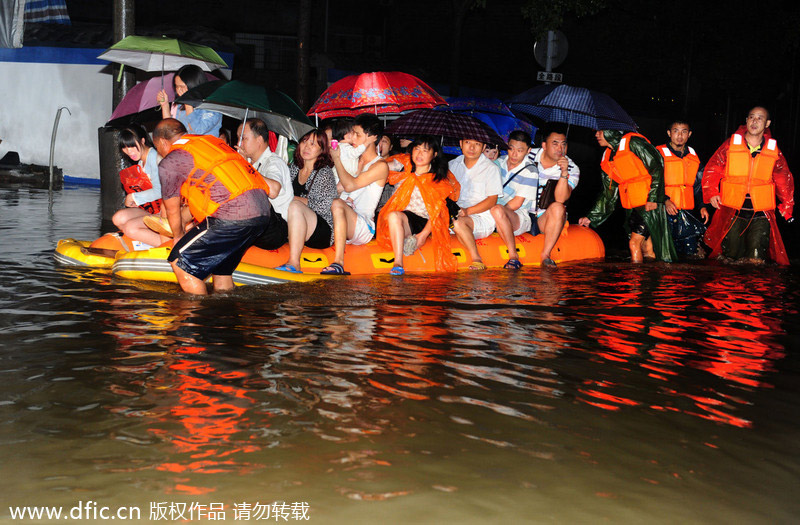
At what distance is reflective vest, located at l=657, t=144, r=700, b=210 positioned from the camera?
10906 millimetres

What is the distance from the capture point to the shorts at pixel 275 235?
8211 millimetres

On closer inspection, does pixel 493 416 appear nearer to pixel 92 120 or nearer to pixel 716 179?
pixel 716 179

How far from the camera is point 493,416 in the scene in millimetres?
4664

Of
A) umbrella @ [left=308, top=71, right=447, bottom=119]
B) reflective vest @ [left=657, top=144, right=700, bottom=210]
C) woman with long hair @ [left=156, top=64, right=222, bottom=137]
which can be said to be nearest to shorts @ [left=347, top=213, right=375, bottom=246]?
umbrella @ [left=308, top=71, right=447, bottom=119]

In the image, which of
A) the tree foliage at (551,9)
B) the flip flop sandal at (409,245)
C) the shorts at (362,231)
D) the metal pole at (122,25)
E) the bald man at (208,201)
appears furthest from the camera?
the tree foliage at (551,9)

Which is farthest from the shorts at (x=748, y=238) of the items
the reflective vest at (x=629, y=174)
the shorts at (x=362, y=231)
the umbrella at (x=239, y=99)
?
the umbrella at (x=239, y=99)

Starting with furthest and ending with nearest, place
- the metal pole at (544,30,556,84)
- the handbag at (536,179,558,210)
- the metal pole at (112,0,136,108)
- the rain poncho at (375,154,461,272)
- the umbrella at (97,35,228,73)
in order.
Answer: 1. the metal pole at (544,30,556,84)
2. the metal pole at (112,0,136,108)
3. the handbag at (536,179,558,210)
4. the umbrella at (97,35,228,73)
5. the rain poncho at (375,154,461,272)

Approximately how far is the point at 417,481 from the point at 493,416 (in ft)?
3.11

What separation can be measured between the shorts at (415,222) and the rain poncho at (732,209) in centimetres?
375

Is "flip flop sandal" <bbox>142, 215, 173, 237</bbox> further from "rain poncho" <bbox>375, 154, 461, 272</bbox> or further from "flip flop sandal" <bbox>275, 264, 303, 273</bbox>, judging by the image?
"rain poncho" <bbox>375, 154, 461, 272</bbox>

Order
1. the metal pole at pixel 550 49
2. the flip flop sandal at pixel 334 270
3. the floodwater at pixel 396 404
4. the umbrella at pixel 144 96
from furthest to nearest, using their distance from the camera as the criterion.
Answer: the metal pole at pixel 550 49
the umbrella at pixel 144 96
the flip flop sandal at pixel 334 270
the floodwater at pixel 396 404

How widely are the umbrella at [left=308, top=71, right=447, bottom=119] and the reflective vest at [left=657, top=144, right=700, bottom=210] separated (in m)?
2.79

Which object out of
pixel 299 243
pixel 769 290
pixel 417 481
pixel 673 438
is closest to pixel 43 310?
pixel 299 243

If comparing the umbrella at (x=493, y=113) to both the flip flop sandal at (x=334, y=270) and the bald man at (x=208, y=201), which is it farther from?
the bald man at (x=208, y=201)
